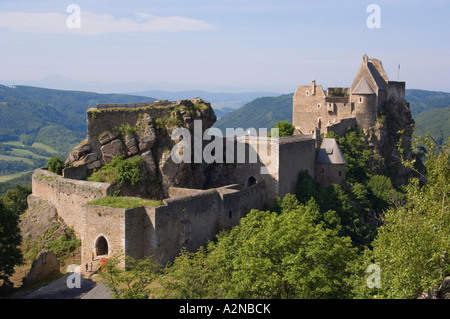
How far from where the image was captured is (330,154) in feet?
147

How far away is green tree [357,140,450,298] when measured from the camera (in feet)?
54.4

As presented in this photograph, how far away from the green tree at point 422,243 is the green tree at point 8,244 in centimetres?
1880

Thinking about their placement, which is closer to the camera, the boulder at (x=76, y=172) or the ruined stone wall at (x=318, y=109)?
the boulder at (x=76, y=172)

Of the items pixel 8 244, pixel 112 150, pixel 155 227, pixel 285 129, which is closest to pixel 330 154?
pixel 285 129

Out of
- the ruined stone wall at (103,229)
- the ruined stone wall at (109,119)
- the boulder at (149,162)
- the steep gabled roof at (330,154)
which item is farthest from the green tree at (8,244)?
the steep gabled roof at (330,154)

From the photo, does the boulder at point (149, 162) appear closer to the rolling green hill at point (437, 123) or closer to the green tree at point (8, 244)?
the green tree at point (8, 244)

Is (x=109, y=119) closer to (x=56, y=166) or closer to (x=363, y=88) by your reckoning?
(x=56, y=166)

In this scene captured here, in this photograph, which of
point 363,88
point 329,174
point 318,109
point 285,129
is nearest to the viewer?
point 329,174

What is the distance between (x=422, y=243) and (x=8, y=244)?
21.8 meters

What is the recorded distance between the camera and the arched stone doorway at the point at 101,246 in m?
27.2

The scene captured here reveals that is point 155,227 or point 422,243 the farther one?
point 155,227

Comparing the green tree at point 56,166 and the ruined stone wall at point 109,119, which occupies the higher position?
the ruined stone wall at point 109,119

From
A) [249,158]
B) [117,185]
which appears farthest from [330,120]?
[117,185]

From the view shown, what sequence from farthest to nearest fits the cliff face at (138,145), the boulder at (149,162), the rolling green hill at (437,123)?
the rolling green hill at (437,123) → the boulder at (149,162) → the cliff face at (138,145)
